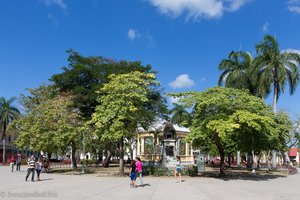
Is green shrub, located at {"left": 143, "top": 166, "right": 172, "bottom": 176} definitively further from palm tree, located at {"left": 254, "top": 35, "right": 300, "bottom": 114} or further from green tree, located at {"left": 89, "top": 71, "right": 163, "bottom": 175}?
palm tree, located at {"left": 254, "top": 35, "right": 300, "bottom": 114}

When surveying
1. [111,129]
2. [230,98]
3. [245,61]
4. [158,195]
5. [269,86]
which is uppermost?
[245,61]

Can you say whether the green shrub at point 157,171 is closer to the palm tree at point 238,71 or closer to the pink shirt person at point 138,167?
the pink shirt person at point 138,167

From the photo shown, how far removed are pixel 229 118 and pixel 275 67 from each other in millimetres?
18152

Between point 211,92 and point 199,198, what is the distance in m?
13.1

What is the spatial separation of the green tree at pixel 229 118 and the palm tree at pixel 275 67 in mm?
12392

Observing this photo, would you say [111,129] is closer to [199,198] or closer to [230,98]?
[230,98]

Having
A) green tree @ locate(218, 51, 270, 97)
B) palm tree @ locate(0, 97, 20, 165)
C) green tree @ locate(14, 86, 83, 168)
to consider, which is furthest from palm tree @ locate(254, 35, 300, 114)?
palm tree @ locate(0, 97, 20, 165)

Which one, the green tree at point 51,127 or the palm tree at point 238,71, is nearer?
the green tree at point 51,127

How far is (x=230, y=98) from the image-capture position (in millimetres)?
24781

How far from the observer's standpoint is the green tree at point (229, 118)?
22922mm

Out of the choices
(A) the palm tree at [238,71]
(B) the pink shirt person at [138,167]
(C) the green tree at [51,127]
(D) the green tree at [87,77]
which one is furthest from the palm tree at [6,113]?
(B) the pink shirt person at [138,167]

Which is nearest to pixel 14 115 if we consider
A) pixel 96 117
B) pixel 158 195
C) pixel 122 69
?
pixel 122 69

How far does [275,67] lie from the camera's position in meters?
38.5

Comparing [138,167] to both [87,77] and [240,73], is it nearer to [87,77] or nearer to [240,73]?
[87,77]
